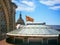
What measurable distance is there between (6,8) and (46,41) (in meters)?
11.3

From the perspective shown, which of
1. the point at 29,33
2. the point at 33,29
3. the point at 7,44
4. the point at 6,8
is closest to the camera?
the point at 7,44

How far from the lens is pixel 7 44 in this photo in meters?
8.59

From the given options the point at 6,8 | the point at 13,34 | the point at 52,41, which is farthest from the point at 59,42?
the point at 6,8

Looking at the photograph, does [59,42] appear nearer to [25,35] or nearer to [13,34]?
[25,35]

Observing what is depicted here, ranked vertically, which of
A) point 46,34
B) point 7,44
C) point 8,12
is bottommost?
point 7,44

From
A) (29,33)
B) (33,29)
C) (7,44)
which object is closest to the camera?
(7,44)

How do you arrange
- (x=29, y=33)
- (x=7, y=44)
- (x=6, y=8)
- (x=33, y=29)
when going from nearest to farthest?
(x=7, y=44) < (x=29, y=33) < (x=33, y=29) < (x=6, y=8)

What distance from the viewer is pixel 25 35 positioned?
29.0ft

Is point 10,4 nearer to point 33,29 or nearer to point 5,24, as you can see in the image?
point 5,24

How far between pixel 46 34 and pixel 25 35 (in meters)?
1.36

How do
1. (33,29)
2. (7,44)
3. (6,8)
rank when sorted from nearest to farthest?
1. (7,44)
2. (33,29)
3. (6,8)

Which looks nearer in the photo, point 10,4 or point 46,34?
point 46,34

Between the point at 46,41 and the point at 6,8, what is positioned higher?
the point at 6,8

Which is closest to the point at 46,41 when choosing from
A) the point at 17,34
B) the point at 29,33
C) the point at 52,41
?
the point at 52,41
